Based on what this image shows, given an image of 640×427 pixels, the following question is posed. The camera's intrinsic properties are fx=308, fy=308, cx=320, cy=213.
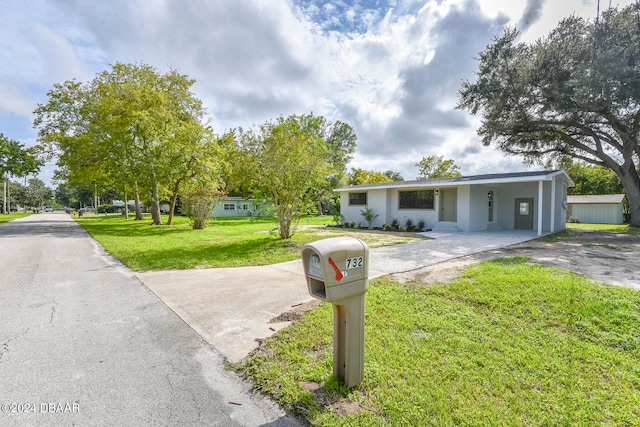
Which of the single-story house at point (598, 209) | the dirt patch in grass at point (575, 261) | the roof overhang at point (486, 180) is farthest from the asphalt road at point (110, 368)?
the single-story house at point (598, 209)

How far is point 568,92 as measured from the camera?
14.6m

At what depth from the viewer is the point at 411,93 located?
59.7ft

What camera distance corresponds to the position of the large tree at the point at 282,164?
10.9 metres

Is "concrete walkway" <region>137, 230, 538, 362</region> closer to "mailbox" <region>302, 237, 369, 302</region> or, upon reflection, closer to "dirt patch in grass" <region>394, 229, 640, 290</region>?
"dirt patch in grass" <region>394, 229, 640, 290</region>

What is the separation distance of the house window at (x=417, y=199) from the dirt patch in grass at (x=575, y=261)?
6.24 metres

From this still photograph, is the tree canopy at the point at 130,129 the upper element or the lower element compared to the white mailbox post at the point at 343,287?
upper

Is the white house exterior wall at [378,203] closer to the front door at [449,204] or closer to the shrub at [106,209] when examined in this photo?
the front door at [449,204]

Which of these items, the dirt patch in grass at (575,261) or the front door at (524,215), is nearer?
the dirt patch in grass at (575,261)

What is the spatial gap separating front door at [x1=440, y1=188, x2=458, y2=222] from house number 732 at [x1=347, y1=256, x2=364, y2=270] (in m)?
14.8

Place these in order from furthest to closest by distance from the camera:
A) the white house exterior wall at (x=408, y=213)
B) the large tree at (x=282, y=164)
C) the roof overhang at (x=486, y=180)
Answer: the white house exterior wall at (x=408, y=213) → the roof overhang at (x=486, y=180) → the large tree at (x=282, y=164)

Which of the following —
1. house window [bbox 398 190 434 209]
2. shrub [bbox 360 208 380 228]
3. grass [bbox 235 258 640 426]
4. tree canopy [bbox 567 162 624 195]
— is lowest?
grass [bbox 235 258 640 426]

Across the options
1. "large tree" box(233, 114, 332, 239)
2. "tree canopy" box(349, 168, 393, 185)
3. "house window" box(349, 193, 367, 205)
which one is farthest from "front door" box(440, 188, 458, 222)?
"tree canopy" box(349, 168, 393, 185)

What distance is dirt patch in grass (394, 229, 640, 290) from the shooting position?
6.00 m

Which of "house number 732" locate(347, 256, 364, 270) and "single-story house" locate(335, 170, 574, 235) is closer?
"house number 732" locate(347, 256, 364, 270)
